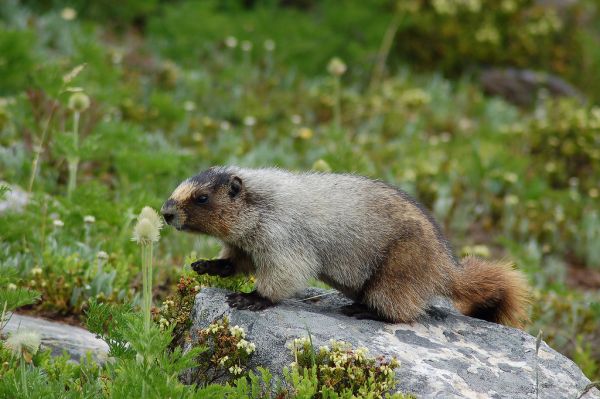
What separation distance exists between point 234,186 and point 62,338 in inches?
60.9

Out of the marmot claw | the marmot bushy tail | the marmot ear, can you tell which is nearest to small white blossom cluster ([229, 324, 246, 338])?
the marmot claw

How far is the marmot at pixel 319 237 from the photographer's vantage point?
5.33 m

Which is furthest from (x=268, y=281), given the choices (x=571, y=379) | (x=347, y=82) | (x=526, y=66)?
(x=526, y=66)

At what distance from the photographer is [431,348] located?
5160 mm

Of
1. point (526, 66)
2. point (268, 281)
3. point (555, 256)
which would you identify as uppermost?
point (526, 66)

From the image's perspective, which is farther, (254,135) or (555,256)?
(254,135)

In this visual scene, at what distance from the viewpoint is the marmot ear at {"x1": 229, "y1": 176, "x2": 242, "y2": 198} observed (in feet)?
17.9

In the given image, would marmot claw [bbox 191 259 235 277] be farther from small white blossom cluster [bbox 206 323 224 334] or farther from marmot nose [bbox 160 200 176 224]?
small white blossom cluster [bbox 206 323 224 334]

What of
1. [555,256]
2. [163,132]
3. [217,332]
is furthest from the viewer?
[163,132]

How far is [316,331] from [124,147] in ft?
13.8

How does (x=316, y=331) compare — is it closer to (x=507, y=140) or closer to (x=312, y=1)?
(x=507, y=140)

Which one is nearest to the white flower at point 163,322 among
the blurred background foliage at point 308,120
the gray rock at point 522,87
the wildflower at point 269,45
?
the blurred background foliage at point 308,120

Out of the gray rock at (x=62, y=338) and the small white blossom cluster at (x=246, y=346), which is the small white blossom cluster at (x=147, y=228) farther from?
the gray rock at (x=62, y=338)

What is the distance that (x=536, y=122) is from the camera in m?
12.5
